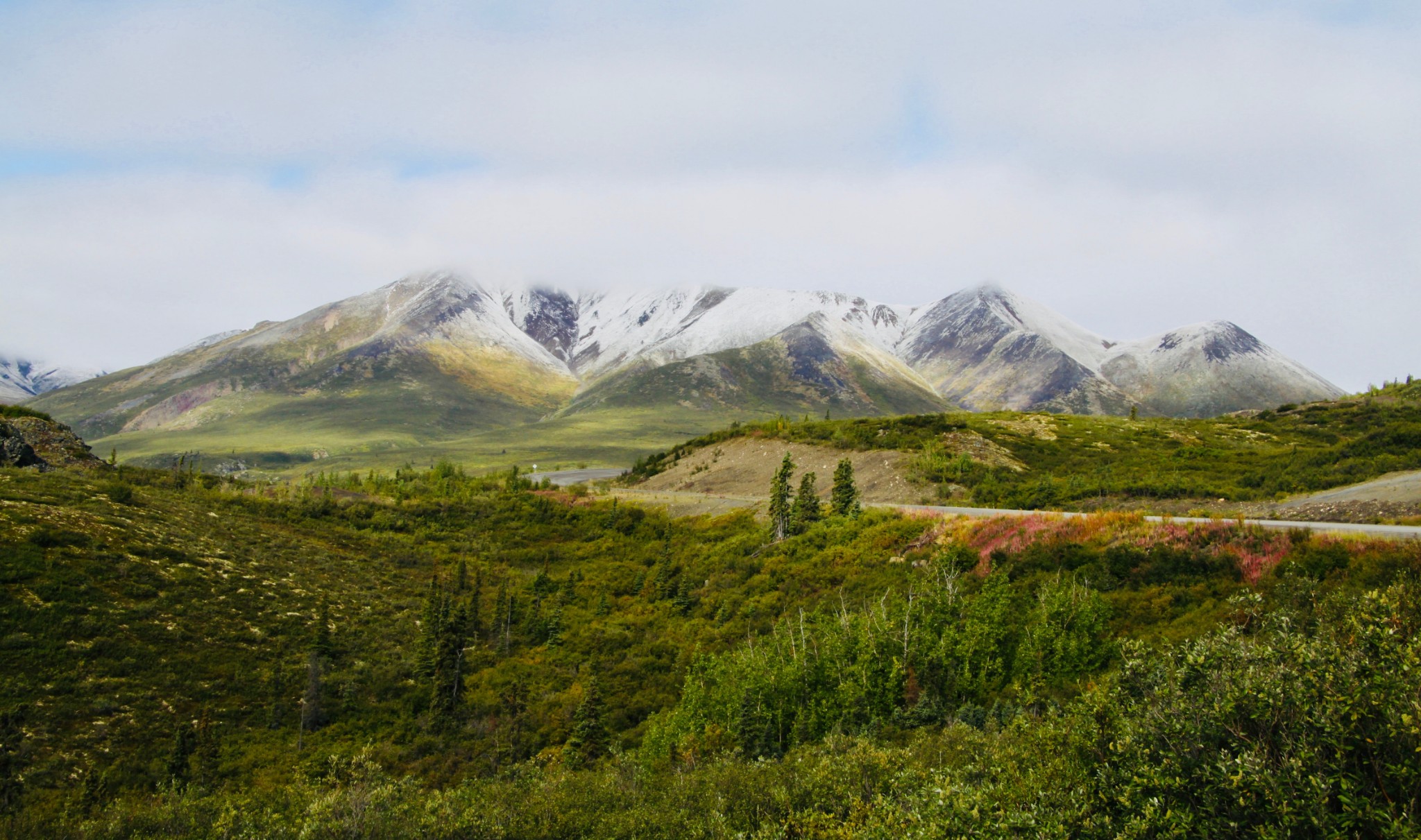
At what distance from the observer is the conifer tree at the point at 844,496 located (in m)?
49.1

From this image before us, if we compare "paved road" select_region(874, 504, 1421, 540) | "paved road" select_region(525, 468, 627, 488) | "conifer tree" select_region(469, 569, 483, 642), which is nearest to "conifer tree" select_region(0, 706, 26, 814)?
"conifer tree" select_region(469, 569, 483, 642)

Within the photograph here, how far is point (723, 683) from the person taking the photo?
97.8 ft

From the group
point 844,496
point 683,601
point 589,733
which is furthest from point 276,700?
point 844,496

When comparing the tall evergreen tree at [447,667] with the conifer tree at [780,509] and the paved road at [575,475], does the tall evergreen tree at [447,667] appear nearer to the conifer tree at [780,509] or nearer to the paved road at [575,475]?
the conifer tree at [780,509]

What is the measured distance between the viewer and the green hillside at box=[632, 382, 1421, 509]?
45312 mm

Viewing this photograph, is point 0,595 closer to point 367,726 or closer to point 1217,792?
point 367,726

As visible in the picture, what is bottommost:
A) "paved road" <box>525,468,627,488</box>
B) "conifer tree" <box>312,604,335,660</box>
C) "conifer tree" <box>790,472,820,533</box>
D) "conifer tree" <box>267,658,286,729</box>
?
"conifer tree" <box>267,658,286,729</box>

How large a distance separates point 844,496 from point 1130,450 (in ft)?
111

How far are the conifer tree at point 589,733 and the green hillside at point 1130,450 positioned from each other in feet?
107

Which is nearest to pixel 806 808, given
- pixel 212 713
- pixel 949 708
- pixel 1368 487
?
pixel 949 708

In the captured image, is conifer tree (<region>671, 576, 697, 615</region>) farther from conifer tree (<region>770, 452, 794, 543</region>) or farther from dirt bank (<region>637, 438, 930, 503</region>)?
dirt bank (<region>637, 438, 930, 503</region>)

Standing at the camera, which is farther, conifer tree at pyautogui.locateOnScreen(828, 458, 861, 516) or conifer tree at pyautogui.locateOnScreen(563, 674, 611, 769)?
conifer tree at pyautogui.locateOnScreen(828, 458, 861, 516)

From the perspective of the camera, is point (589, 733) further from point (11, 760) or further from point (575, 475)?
point (575, 475)

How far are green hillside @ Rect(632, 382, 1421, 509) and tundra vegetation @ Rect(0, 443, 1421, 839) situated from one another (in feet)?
53.2
